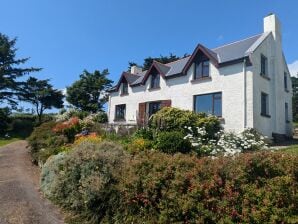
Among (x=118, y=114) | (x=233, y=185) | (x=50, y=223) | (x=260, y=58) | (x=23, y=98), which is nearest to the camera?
(x=233, y=185)

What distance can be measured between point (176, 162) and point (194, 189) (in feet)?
3.12

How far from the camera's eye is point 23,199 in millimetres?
8688

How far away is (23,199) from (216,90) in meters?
15.2

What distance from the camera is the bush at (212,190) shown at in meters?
4.97

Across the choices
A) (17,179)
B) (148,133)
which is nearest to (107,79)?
(148,133)

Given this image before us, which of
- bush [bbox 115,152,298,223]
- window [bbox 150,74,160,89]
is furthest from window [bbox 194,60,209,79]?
bush [bbox 115,152,298,223]

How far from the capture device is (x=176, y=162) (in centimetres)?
636

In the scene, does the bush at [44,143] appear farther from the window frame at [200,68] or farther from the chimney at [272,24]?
the chimney at [272,24]

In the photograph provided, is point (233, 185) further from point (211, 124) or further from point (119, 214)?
point (211, 124)

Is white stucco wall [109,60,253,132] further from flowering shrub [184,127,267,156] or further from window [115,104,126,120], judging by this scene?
flowering shrub [184,127,267,156]

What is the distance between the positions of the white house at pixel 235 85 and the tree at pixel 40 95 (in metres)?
17.8

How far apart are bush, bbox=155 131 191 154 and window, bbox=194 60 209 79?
35.8ft

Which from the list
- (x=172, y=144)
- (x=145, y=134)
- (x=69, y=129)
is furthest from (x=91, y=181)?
(x=69, y=129)

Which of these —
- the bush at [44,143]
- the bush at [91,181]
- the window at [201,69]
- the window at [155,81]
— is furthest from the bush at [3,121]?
the bush at [91,181]
